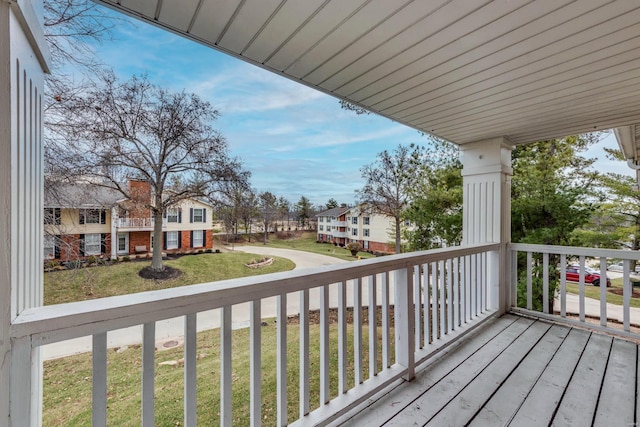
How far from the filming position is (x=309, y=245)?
224 inches

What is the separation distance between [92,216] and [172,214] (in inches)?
33.5

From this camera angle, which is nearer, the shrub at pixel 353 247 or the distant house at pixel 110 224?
the distant house at pixel 110 224

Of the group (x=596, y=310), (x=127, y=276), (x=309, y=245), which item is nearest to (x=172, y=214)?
(x=127, y=276)

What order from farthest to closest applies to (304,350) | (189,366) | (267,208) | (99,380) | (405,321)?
(267,208) < (405,321) < (304,350) < (189,366) < (99,380)

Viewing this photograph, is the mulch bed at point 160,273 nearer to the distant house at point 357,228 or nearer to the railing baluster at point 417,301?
the railing baluster at point 417,301

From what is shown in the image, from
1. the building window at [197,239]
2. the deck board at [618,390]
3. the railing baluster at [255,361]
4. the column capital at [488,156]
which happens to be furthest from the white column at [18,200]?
the column capital at [488,156]

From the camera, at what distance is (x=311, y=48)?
1.58m

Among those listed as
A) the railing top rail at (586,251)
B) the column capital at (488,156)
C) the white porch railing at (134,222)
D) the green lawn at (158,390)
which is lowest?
the green lawn at (158,390)

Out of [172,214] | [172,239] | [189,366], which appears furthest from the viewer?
[172,239]

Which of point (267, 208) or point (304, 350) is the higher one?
point (267, 208)

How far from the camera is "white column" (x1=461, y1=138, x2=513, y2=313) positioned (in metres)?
3.22

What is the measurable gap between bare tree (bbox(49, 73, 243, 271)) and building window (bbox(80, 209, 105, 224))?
0.30 metres

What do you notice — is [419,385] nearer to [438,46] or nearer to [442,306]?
[442,306]

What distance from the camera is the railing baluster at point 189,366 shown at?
A: 109 cm
